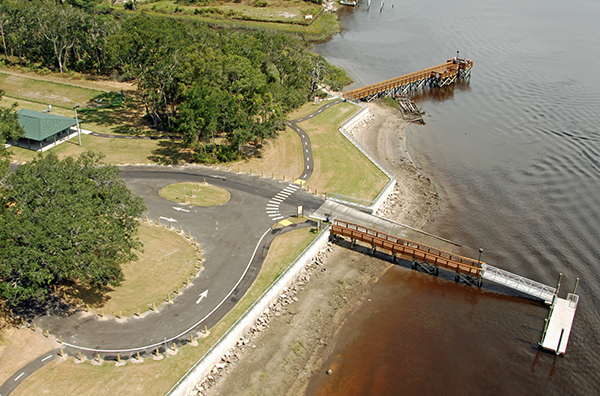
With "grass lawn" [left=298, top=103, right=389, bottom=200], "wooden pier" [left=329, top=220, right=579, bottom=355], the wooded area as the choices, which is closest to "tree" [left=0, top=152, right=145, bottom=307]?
the wooded area

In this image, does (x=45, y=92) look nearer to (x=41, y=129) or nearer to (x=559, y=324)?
(x=41, y=129)

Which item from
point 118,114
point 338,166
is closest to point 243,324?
point 338,166

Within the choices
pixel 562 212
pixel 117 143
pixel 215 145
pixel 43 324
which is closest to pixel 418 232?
pixel 562 212

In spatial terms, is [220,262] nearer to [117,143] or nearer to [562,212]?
[117,143]

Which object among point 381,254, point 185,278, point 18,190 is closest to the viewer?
point 18,190

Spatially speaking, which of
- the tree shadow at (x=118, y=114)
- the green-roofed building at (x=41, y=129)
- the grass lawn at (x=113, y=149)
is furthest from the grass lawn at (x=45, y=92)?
the grass lawn at (x=113, y=149)

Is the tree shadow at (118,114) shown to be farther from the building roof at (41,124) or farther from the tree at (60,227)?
the tree at (60,227)
